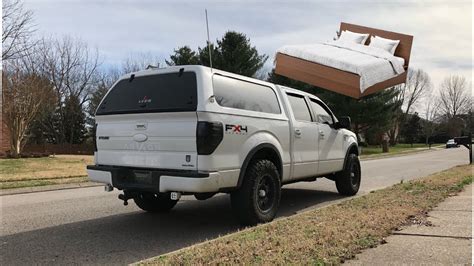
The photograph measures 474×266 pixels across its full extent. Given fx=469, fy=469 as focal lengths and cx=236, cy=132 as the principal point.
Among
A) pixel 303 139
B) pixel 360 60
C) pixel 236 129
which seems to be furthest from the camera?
pixel 360 60

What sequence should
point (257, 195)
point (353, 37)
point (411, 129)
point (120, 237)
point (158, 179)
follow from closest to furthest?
point (158, 179) → point (120, 237) → point (257, 195) → point (353, 37) → point (411, 129)

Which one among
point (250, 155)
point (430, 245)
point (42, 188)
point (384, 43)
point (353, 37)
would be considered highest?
point (353, 37)

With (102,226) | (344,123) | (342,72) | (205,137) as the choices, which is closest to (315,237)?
(205,137)

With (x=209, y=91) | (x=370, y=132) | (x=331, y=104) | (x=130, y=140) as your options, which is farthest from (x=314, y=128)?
(x=370, y=132)

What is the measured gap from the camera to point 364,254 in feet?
15.4

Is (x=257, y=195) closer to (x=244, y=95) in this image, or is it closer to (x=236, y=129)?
(x=236, y=129)

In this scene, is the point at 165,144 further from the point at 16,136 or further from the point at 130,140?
the point at 16,136

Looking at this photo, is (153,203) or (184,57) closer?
(153,203)

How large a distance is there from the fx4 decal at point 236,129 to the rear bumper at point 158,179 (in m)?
0.59

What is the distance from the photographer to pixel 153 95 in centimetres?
632

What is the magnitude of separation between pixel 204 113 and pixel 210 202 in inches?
142

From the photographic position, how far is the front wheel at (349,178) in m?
9.54

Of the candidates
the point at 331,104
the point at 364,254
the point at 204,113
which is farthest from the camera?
the point at 331,104

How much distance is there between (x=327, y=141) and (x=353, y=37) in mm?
5238
